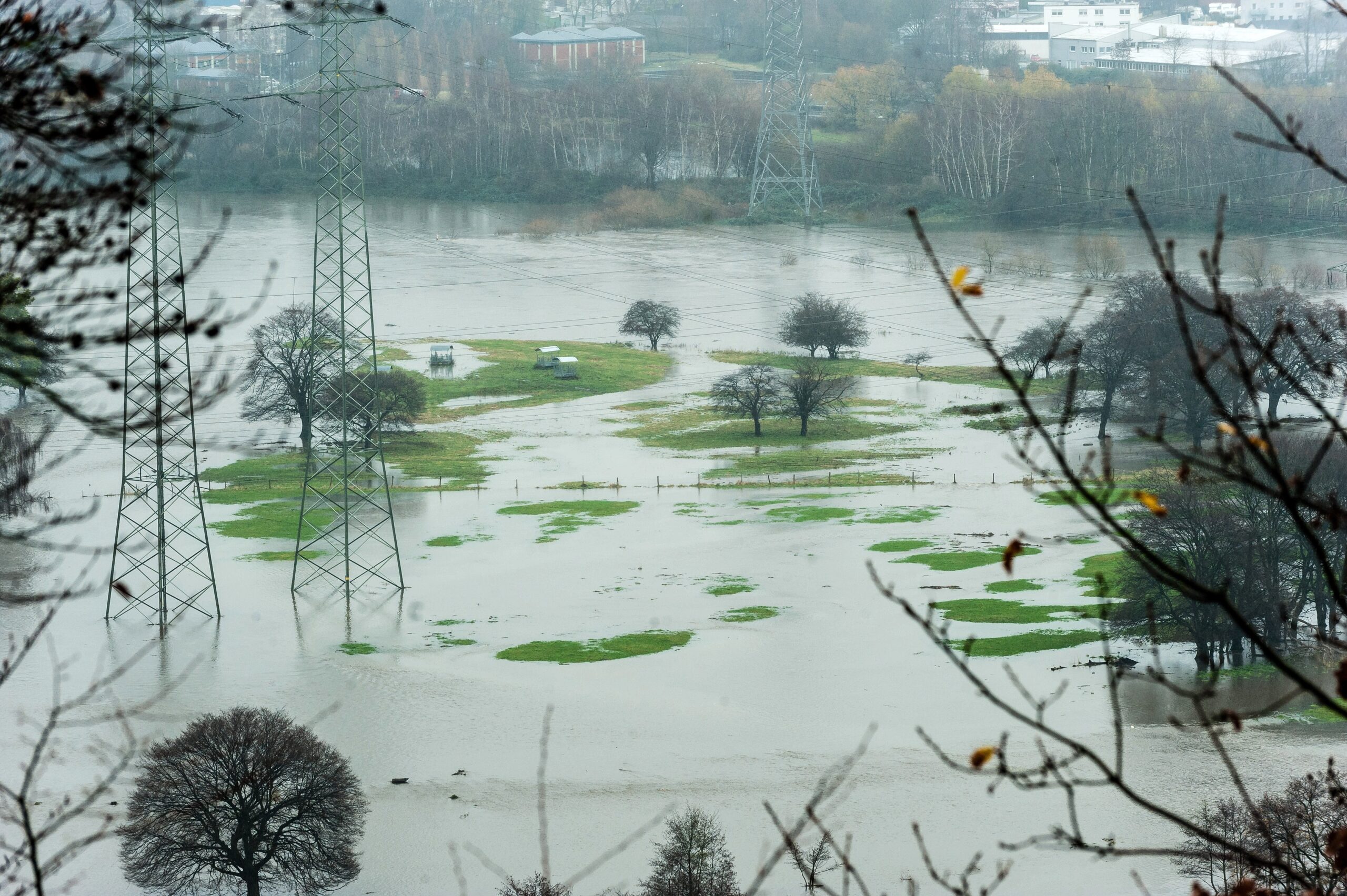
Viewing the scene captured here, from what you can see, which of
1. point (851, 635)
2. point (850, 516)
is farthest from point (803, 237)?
point (851, 635)

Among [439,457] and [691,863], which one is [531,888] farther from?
[439,457]

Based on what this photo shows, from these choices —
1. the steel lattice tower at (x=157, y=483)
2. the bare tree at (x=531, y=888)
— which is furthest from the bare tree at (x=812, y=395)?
the bare tree at (x=531, y=888)

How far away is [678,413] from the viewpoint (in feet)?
130

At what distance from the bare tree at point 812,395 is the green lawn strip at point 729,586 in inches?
486

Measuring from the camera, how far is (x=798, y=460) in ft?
116

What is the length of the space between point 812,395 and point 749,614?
15521mm

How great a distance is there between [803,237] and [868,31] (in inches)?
1413

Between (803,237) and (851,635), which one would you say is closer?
(851,635)

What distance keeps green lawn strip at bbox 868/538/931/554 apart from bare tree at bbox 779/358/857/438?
10142 mm

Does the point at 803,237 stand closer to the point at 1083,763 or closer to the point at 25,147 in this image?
the point at 1083,763

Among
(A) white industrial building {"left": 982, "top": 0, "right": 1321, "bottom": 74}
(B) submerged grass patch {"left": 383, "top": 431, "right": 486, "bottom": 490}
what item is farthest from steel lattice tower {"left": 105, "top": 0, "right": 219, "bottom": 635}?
(A) white industrial building {"left": 982, "top": 0, "right": 1321, "bottom": 74}

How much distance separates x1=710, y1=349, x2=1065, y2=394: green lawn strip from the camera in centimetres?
4228

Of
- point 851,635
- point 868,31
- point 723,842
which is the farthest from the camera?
point 868,31

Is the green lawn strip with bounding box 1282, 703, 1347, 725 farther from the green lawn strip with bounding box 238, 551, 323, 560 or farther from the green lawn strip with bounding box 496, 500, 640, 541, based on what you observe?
the green lawn strip with bounding box 238, 551, 323, 560
